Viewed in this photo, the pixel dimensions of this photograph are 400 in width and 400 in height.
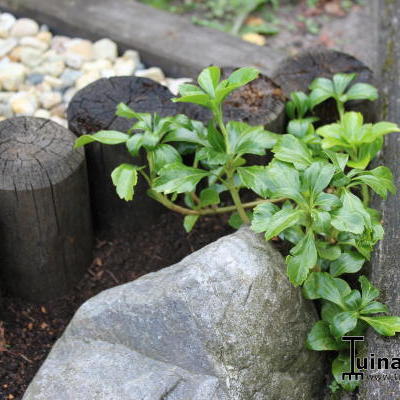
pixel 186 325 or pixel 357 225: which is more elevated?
pixel 357 225

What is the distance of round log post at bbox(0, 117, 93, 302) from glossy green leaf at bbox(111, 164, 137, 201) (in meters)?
0.27

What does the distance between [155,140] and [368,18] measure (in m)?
2.68

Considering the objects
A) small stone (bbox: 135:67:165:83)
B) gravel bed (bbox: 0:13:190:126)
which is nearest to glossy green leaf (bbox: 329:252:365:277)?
gravel bed (bbox: 0:13:190:126)

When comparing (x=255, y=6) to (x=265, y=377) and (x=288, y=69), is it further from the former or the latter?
(x=265, y=377)

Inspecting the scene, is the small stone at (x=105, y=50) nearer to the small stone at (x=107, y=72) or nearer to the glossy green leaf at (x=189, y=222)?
the small stone at (x=107, y=72)

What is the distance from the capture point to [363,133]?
274cm

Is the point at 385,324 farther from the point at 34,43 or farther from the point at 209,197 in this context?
the point at 34,43

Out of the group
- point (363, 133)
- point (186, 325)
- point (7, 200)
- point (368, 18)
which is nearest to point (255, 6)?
point (368, 18)

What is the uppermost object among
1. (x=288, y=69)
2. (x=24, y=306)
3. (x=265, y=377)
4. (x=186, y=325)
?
(x=288, y=69)

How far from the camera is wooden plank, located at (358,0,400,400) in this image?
2.28 meters

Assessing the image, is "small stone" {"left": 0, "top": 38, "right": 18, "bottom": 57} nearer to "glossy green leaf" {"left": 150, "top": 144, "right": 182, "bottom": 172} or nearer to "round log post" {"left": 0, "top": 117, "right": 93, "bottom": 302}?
"round log post" {"left": 0, "top": 117, "right": 93, "bottom": 302}

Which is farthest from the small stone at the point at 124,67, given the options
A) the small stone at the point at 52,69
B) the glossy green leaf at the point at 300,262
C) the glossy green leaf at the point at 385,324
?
the glossy green leaf at the point at 385,324

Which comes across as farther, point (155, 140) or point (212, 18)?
point (212, 18)

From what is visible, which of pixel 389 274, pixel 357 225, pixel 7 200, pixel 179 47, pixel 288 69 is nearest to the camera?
pixel 357 225
